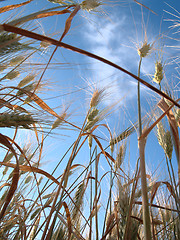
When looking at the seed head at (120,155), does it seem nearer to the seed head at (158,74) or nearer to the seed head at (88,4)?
the seed head at (158,74)

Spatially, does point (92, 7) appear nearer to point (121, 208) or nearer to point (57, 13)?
point (57, 13)

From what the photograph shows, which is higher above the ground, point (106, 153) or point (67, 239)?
point (106, 153)

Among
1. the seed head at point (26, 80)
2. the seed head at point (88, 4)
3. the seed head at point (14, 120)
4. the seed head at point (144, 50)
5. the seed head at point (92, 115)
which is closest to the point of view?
the seed head at point (14, 120)

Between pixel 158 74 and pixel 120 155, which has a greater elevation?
pixel 158 74

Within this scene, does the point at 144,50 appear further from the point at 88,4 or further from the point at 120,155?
Result: the point at 120,155

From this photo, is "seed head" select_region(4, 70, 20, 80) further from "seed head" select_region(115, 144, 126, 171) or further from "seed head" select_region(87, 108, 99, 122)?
"seed head" select_region(115, 144, 126, 171)

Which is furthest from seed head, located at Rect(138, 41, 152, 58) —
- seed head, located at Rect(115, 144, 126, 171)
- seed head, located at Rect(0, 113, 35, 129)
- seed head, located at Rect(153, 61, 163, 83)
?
seed head, located at Rect(0, 113, 35, 129)

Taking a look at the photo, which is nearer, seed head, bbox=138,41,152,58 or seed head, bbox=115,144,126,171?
seed head, bbox=138,41,152,58

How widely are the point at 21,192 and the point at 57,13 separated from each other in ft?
4.52

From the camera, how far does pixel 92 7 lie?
3.31ft

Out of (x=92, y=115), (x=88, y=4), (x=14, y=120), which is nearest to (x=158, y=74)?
(x=92, y=115)

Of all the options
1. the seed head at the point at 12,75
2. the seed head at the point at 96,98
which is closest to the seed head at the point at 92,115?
the seed head at the point at 96,98

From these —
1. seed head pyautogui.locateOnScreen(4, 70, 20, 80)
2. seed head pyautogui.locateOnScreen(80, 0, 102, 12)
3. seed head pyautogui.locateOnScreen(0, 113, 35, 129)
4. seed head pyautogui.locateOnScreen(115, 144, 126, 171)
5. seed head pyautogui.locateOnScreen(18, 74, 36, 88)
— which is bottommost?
seed head pyautogui.locateOnScreen(0, 113, 35, 129)

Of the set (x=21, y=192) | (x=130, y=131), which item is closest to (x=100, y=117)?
(x=130, y=131)
